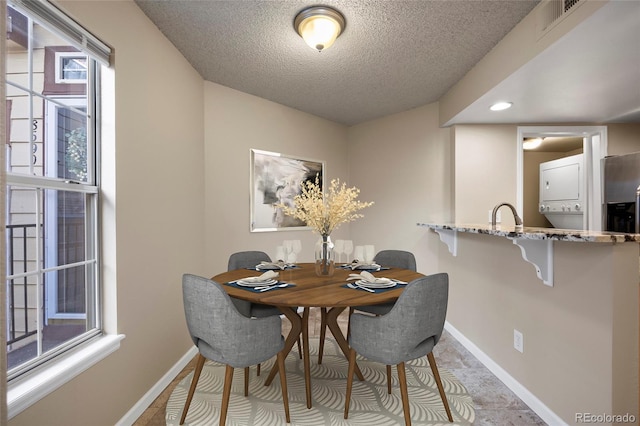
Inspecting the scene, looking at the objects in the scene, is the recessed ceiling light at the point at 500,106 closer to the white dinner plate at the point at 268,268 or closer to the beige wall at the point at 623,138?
the beige wall at the point at 623,138

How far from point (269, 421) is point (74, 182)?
171cm

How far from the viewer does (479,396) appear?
6.70 ft

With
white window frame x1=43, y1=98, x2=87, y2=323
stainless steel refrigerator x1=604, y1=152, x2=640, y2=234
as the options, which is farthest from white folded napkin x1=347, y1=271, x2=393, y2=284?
stainless steel refrigerator x1=604, y1=152, x2=640, y2=234

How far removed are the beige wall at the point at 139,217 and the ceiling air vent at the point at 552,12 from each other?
251 cm

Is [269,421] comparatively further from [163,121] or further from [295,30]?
[295,30]

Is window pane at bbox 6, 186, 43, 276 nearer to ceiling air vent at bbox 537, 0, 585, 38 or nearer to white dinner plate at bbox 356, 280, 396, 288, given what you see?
white dinner plate at bbox 356, 280, 396, 288

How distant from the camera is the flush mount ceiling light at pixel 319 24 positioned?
1.92 m

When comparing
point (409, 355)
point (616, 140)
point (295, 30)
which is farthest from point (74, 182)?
point (616, 140)

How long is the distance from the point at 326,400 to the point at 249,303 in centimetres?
84

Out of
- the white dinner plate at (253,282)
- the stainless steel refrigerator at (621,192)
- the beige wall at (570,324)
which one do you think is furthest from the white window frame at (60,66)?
the stainless steel refrigerator at (621,192)

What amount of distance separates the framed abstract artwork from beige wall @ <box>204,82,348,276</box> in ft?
0.25

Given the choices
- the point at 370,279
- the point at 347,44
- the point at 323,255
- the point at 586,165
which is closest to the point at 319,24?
the point at 347,44

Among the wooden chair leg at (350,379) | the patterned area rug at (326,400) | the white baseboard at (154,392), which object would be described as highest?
the wooden chair leg at (350,379)

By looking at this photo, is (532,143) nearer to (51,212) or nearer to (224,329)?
(224,329)
